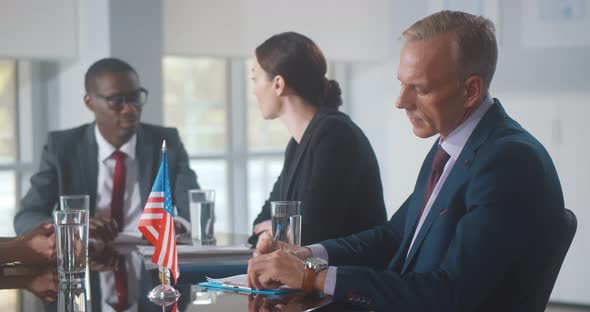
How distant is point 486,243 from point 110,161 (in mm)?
2338

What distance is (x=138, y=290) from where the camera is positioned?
7.13 ft

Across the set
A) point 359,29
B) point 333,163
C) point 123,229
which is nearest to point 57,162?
point 123,229

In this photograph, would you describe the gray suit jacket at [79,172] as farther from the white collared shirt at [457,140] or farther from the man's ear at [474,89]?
the man's ear at [474,89]

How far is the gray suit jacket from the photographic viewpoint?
3.71 m

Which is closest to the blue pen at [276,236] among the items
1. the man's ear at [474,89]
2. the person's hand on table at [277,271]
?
the person's hand on table at [277,271]

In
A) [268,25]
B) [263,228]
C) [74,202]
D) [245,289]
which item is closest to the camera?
[245,289]

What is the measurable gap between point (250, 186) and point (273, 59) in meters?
3.02

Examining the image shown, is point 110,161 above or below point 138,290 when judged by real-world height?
above

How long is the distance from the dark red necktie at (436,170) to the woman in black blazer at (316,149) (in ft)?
2.55

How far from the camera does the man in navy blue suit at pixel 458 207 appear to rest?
6.01 feet

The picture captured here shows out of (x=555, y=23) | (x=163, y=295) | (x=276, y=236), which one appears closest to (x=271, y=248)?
(x=276, y=236)

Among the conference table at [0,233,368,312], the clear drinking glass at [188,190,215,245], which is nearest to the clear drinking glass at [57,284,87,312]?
the conference table at [0,233,368,312]

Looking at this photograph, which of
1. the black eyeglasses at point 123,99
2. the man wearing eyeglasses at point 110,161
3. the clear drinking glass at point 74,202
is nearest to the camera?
the clear drinking glass at point 74,202

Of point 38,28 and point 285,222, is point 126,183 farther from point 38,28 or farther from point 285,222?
point 285,222
